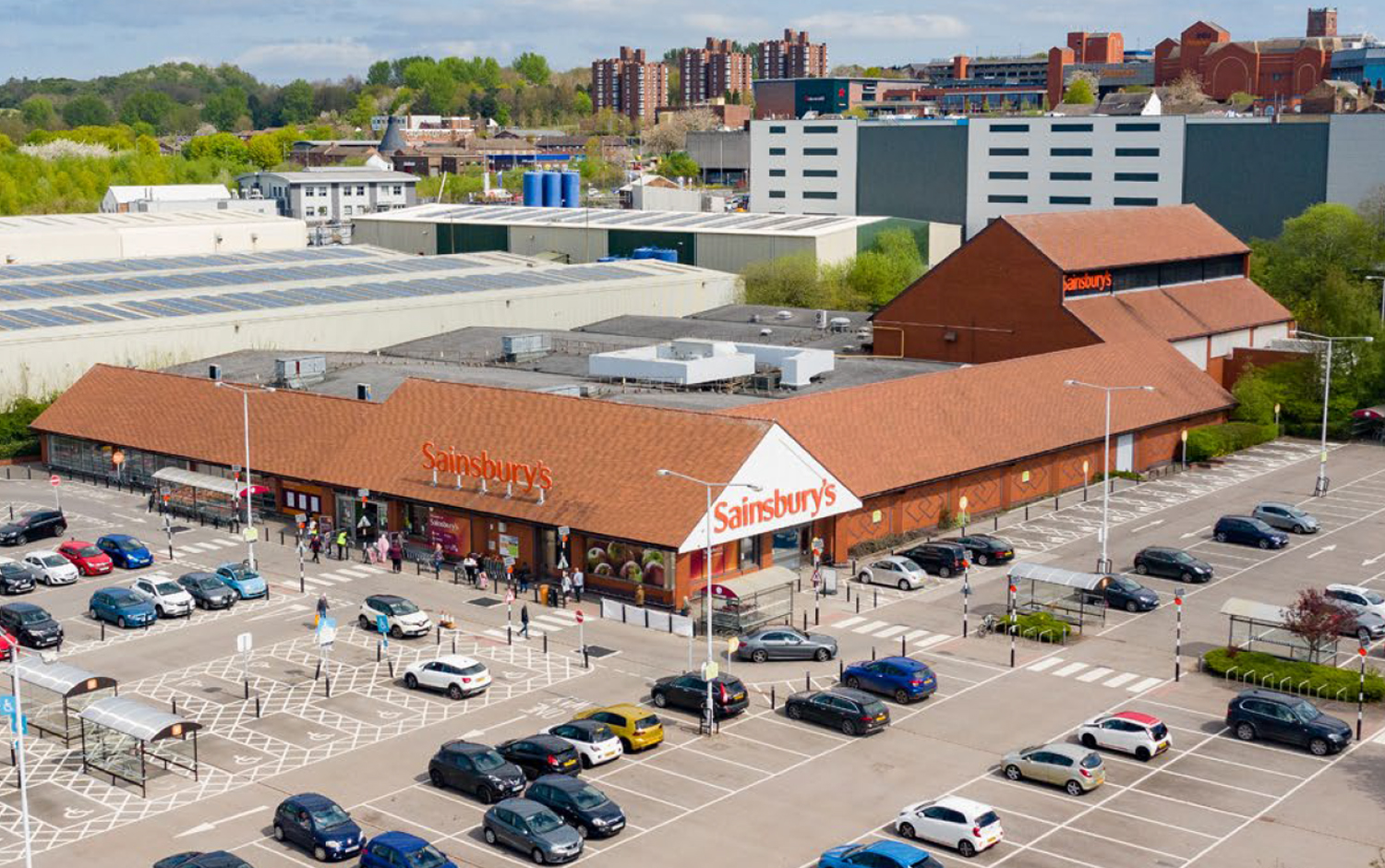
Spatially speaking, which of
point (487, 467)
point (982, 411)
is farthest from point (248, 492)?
point (982, 411)

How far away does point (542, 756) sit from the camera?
136 ft

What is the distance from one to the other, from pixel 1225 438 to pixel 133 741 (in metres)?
65.1

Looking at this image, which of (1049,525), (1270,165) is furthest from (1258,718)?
(1270,165)

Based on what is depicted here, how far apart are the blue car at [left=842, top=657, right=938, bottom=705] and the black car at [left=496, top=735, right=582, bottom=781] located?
10.7 metres

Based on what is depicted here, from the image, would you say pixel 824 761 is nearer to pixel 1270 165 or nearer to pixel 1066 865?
pixel 1066 865

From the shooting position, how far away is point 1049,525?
72.6 meters

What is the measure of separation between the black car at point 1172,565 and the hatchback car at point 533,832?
34.5 m

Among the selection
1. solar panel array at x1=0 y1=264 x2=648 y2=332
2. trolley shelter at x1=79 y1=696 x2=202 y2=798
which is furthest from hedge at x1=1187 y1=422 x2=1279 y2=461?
trolley shelter at x1=79 y1=696 x2=202 y2=798

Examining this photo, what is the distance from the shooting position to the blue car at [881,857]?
34.4 metres

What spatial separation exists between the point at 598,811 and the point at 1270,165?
386 ft

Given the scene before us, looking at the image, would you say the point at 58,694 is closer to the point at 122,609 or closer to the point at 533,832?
the point at 122,609

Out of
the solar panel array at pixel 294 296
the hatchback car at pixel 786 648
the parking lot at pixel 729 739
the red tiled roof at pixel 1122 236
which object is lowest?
the parking lot at pixel 729 739

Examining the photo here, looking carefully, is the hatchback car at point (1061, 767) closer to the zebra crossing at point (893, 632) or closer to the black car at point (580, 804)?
the black car at point (580, 804)

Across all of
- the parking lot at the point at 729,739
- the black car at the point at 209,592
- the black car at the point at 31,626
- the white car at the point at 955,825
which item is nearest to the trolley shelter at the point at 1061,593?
the parking lot at the point at 729,739
